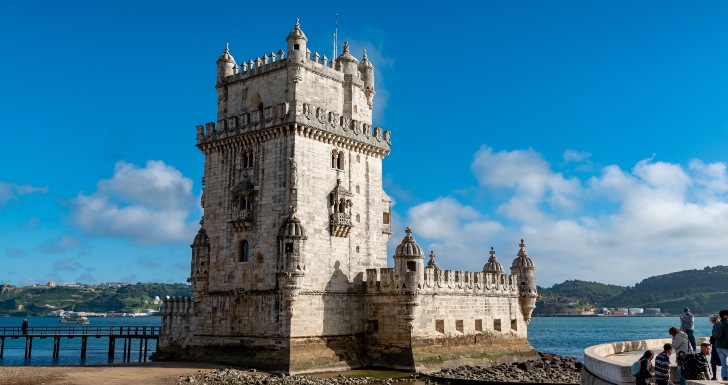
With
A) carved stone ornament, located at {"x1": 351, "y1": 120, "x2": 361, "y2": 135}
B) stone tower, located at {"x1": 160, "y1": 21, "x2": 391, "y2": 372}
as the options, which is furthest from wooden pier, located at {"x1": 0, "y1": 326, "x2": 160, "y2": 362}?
carved stone ornament, located at {"x1": 351, "y1": 120, "x2": 361, "y2": 135}

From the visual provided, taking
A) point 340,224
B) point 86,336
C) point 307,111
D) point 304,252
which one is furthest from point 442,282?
point 86,336

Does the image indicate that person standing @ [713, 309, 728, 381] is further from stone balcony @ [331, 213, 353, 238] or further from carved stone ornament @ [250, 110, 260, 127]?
carved stone ornament @ [250, 110, 260, 127]

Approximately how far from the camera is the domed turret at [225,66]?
47438 mm

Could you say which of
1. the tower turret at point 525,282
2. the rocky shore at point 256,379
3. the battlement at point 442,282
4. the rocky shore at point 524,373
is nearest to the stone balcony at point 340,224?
the battlement at point 442,282

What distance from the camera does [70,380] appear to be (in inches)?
1391

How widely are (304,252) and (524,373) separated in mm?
14944

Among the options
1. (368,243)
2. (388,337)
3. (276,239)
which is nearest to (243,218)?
(276,239)

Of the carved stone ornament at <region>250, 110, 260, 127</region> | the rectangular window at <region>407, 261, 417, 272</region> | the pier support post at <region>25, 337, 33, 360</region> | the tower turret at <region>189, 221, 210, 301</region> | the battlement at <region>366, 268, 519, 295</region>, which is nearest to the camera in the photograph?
the rectangular window at <region>407, 261, 417, 272</region>

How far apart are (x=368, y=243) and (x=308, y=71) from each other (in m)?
11.4

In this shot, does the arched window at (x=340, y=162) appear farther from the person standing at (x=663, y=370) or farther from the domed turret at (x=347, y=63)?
the person standing at (x=663, y=370)

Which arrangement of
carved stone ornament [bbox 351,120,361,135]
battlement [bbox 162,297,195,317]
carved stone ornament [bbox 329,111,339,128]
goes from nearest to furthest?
1. carved stone ornament [bbox 329,111,339,128]
2. battlement [bbox 162,297,195,317]
3. carved stone ornament [bbox 351,120,361,135]

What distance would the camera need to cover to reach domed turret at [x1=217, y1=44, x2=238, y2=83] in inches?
1868

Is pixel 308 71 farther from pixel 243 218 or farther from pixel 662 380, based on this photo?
pixel 662 380

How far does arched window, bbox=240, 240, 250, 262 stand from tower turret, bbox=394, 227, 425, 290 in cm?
885
